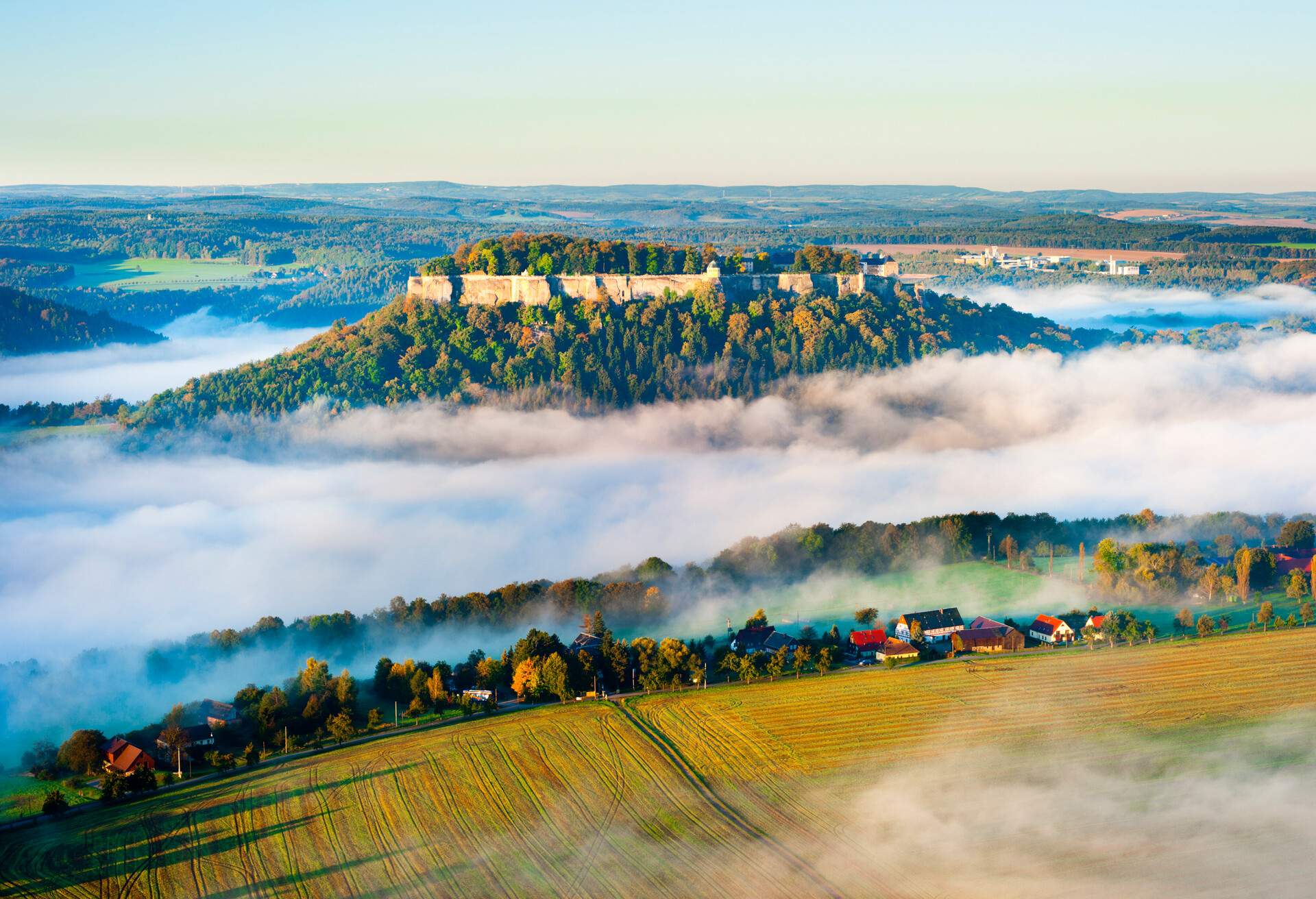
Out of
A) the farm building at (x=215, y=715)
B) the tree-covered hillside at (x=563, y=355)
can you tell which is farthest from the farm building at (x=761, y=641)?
the tree-covered hillside at (x=563, y=355)

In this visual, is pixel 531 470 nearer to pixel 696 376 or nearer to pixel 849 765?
pixel 696 376

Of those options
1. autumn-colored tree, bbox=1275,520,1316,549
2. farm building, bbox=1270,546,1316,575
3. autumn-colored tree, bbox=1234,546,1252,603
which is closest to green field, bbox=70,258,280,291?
autumn-colored tree, bbox=1275,520,1316,549

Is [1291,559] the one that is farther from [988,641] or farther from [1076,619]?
[988,641]

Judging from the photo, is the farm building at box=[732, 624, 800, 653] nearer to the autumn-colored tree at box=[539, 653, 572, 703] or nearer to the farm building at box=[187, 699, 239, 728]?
the autumn-colored tree at box=[539, 653, 572, 703]

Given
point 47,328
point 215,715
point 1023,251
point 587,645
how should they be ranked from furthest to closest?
1. point 1023,251
2. point 47,328
3. point 587,645
4. point 215,715

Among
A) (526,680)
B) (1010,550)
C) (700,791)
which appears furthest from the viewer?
(1010,550)

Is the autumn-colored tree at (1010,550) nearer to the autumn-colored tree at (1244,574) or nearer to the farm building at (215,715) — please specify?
the autumn-colored tree at (1244,574)

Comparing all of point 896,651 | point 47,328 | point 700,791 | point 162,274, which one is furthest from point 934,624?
point 162,274
